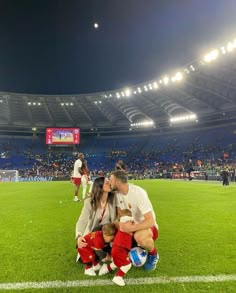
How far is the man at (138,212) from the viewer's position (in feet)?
14.6

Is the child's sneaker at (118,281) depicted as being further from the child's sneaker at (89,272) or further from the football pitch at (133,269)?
the child's sneaker at (89,272)

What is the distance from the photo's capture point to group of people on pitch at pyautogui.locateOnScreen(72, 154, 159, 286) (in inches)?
173

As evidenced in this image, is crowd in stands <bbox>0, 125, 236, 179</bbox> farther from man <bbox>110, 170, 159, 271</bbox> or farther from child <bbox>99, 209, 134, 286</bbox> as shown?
child <bbox>99, 209, 134, 286</bbox>

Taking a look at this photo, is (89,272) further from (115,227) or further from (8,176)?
(8,176)

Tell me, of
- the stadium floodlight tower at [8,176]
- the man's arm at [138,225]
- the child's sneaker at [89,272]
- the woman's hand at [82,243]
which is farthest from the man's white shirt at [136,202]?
the stadium floodlight tower at [8,176]

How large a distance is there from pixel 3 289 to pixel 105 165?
200 feet

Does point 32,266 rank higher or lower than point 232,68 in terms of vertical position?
lower

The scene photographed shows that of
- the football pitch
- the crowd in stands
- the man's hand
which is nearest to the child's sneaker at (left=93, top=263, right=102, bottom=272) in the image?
the football pitch

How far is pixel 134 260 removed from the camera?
15.1 ft

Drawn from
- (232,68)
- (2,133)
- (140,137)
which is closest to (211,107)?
(232,68)

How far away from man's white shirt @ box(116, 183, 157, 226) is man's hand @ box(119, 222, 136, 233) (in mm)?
288

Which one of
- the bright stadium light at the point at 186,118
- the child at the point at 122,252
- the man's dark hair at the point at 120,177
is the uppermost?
the bright stadium light at the point at 186,118

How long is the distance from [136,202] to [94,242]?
2.91ft

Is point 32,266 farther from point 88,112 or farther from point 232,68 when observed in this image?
point 88,112
